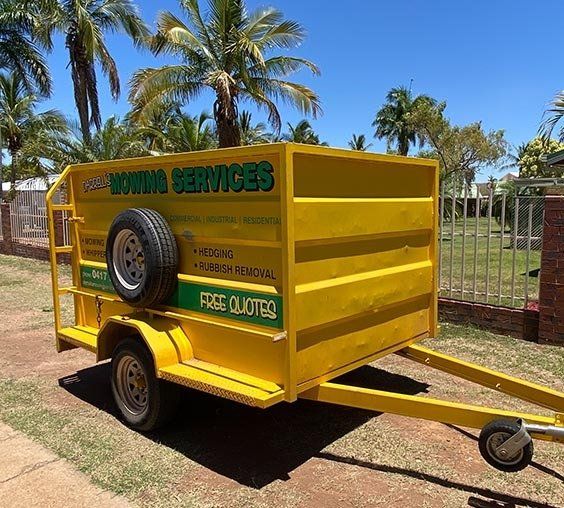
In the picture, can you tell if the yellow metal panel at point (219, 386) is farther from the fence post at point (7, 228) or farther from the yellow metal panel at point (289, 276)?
the fence post at point (7, 228)

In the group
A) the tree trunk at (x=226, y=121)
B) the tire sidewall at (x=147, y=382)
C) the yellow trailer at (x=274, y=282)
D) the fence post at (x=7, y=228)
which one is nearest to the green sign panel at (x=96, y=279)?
the yellow trailer at (x=274, y=282)

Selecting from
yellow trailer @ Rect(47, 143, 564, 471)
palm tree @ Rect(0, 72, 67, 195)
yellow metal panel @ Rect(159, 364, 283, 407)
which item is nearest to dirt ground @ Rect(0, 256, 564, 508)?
yellow trailer @ Rect(47, 143, 564, 471)

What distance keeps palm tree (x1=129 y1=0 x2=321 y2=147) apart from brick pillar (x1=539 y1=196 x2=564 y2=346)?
1201 cm

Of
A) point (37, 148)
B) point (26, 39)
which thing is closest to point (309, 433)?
point (37, 148)

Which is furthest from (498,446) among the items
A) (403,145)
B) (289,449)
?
(403,145)

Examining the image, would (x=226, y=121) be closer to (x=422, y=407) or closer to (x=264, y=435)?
(x=264, y=435)

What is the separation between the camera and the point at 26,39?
24.8 metres

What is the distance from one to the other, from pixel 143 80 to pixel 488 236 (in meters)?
13.1

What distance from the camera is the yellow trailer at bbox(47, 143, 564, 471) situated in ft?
10.9

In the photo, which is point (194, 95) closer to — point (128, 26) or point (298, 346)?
point (128, 26)

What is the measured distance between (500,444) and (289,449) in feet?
5.12

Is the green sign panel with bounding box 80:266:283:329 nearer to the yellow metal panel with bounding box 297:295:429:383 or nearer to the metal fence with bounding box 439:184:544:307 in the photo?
the yellow metal panel with bounding box 297:295:429:383

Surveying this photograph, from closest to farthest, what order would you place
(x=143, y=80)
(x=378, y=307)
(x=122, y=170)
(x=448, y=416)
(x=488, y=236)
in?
1. (x=448, y=416)
2. (x=378, y=307)
3. (x=122, y=170)
4. (x=488, y=236)
5. (x=143, y=80)

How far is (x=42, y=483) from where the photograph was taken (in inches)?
139
